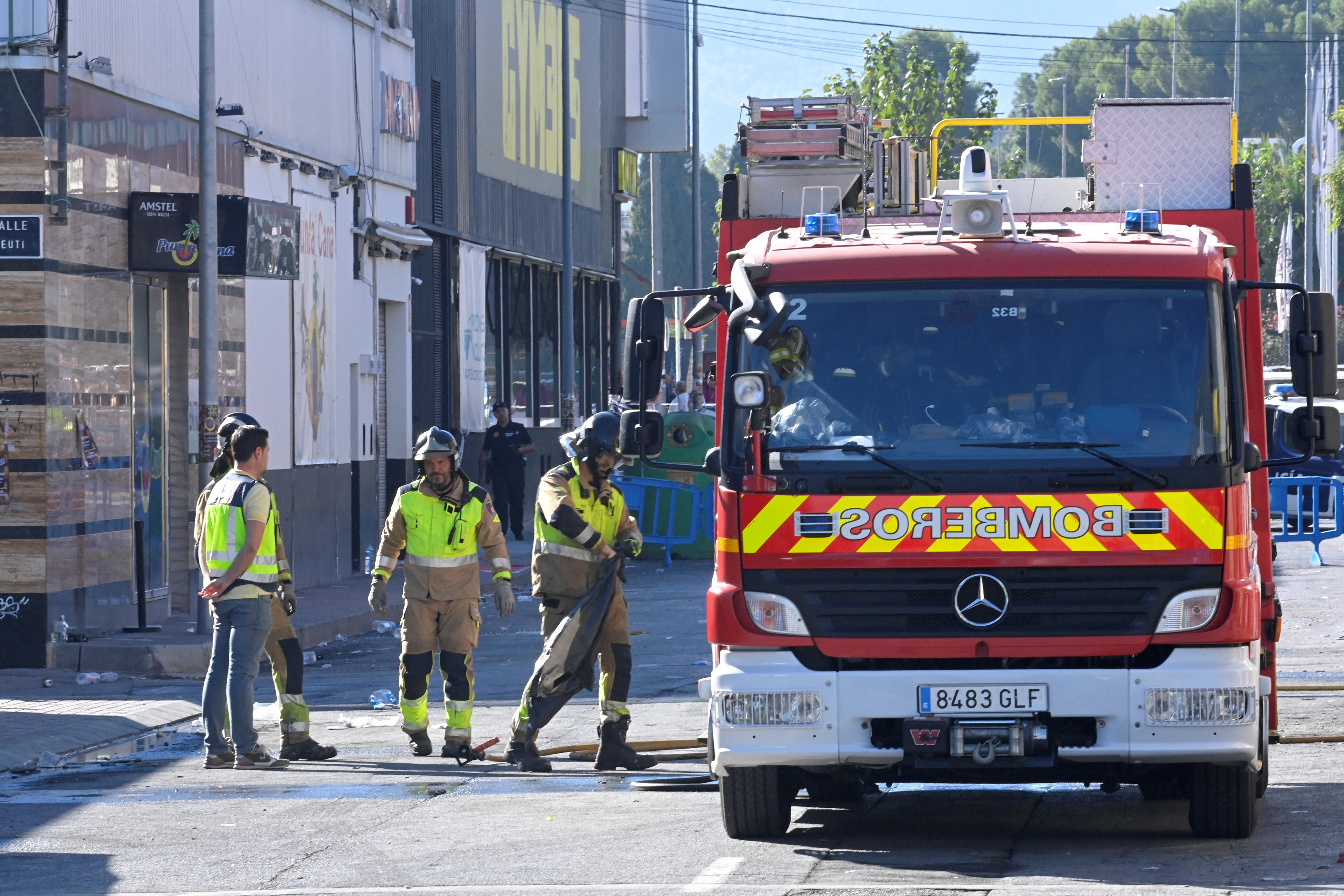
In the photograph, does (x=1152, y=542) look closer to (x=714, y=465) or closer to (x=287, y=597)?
(x=714, y=465)

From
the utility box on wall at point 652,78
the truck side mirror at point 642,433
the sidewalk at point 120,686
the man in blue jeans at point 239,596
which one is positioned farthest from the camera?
the utility box on wall at point 652,78

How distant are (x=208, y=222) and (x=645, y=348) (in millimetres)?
8880

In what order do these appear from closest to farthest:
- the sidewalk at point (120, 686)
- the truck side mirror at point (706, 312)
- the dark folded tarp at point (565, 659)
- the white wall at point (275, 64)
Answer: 1. the truck side mirror at point (706, 312)
2. the dark folded tarp at point (565, 659)
3. the sidewalk at point (120, 686)
4. the white wall at point (275, 64)

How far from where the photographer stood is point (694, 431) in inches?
1047

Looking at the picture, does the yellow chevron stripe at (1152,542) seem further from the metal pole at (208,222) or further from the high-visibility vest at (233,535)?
the metal pole at (208,222)

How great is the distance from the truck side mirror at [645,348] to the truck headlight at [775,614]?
972mm

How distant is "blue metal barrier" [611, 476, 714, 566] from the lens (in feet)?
84.2

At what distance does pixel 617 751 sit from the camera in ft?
36.0

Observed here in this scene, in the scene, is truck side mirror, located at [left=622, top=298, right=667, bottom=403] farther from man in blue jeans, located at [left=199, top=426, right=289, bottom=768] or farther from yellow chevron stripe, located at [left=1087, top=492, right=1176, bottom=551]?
man in blue jeans, located at [left=199, top=426, right=289, bottom=768]

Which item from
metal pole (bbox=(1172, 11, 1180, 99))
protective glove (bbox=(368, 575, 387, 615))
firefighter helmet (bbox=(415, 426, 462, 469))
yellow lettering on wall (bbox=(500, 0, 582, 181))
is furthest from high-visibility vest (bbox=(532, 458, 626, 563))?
metal pole (bbox=(1172, 11, 1180, 99))

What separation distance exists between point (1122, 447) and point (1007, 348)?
60 cm

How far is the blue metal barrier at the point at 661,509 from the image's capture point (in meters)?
25.7

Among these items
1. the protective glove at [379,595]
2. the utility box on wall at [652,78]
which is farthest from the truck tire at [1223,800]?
the utility box on wall at [652,78]

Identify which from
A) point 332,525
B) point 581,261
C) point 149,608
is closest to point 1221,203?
point 149,608
